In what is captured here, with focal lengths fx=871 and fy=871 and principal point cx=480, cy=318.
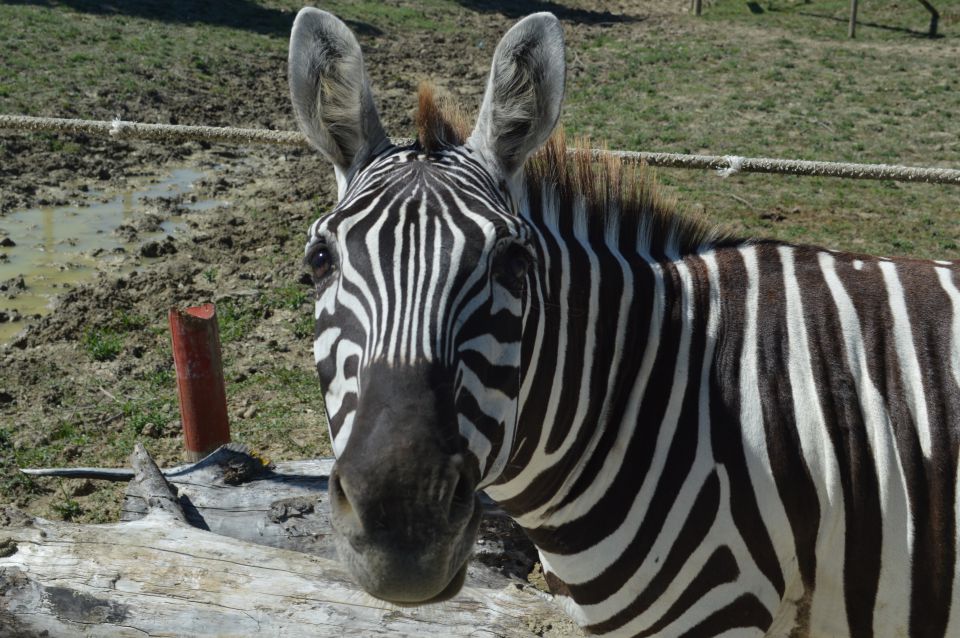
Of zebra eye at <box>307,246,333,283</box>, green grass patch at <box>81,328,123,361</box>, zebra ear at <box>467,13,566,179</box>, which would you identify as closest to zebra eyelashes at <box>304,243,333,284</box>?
zebra eye at <box>307,246,333,283</box>

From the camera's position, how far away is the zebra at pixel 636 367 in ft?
6.62

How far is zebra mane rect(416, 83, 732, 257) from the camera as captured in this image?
2.57 metres

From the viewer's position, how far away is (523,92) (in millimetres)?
2342

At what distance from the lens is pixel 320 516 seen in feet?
13.0

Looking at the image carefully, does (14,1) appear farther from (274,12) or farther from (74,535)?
(74,535)

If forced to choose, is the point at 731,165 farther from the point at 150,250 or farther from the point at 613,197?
the point at 150,250

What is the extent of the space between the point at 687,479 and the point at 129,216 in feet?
26.2

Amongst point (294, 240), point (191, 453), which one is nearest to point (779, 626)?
point (191, 453)

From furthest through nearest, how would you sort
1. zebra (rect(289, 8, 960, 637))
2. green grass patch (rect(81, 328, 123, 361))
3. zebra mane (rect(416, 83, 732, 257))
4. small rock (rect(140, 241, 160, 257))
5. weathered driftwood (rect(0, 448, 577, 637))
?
small rock (rect(140, 241, 160, 257)) → green grass patch (rect(81, 328, 123, 361)) → weathered driftwood (rect(0, 448, 577, 637)) → zebra mane (rect(416, 83, 732, 257)) → zebra (rect(289, 8, 960, 637))

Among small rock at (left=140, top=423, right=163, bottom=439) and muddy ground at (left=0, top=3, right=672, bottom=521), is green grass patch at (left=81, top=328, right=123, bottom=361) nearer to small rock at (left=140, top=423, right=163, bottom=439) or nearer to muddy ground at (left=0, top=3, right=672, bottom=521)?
muddy ground at (left=0, top=3, right=672, bottom=521)

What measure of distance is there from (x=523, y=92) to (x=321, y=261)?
2.37 ft

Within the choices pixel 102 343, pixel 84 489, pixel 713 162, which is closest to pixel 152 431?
pixel 84 489

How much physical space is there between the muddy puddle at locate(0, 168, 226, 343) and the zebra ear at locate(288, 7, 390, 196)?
5232 mm

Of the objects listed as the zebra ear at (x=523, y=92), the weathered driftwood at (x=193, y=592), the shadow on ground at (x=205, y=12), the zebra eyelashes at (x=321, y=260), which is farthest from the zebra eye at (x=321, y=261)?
the shadow on ground at (x=205, y=12)
